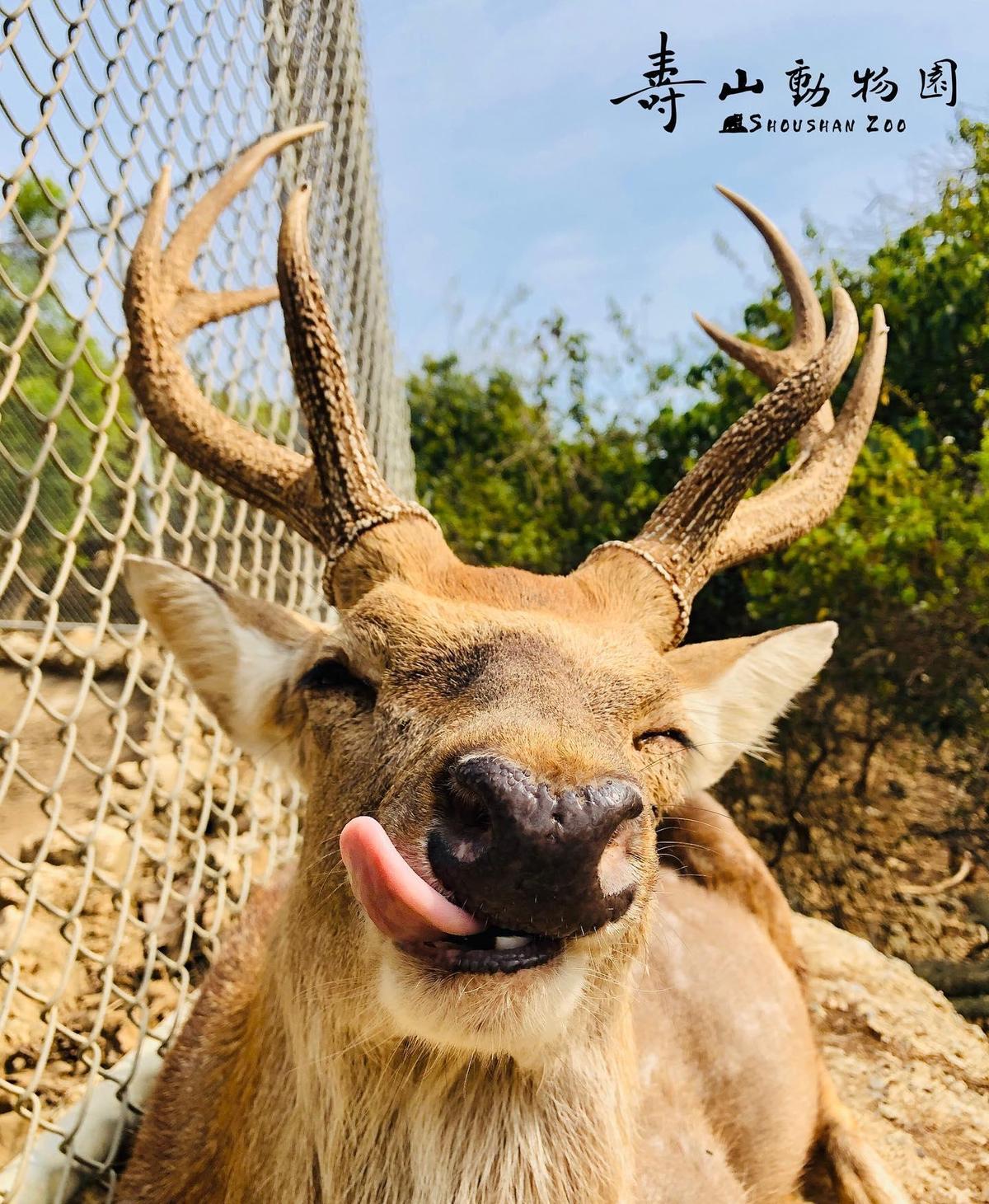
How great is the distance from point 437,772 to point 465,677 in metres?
0.29

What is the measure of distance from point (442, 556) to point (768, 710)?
3.30 ft

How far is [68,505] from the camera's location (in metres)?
4.36

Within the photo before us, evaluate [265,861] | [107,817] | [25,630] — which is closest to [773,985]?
[265,861]

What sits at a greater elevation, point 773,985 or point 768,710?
point 768,710

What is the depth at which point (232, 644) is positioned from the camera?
7.60 feet

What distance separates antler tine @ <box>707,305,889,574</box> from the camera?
257cm

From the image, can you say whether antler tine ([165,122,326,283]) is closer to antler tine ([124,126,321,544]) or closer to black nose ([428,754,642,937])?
antler tine ([124,126,321,544])

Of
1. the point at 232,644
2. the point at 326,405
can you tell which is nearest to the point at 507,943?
the point at 232,644

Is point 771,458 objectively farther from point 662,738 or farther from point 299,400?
point 299,400

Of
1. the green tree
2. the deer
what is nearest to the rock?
the deer

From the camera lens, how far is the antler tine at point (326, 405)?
2.17m

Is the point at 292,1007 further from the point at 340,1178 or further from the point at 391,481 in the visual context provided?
the point at 391,481

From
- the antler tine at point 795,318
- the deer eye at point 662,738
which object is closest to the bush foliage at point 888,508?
the antler tine at point 795,318

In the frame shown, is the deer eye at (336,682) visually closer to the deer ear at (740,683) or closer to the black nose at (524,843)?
the black nose at (524,843)
